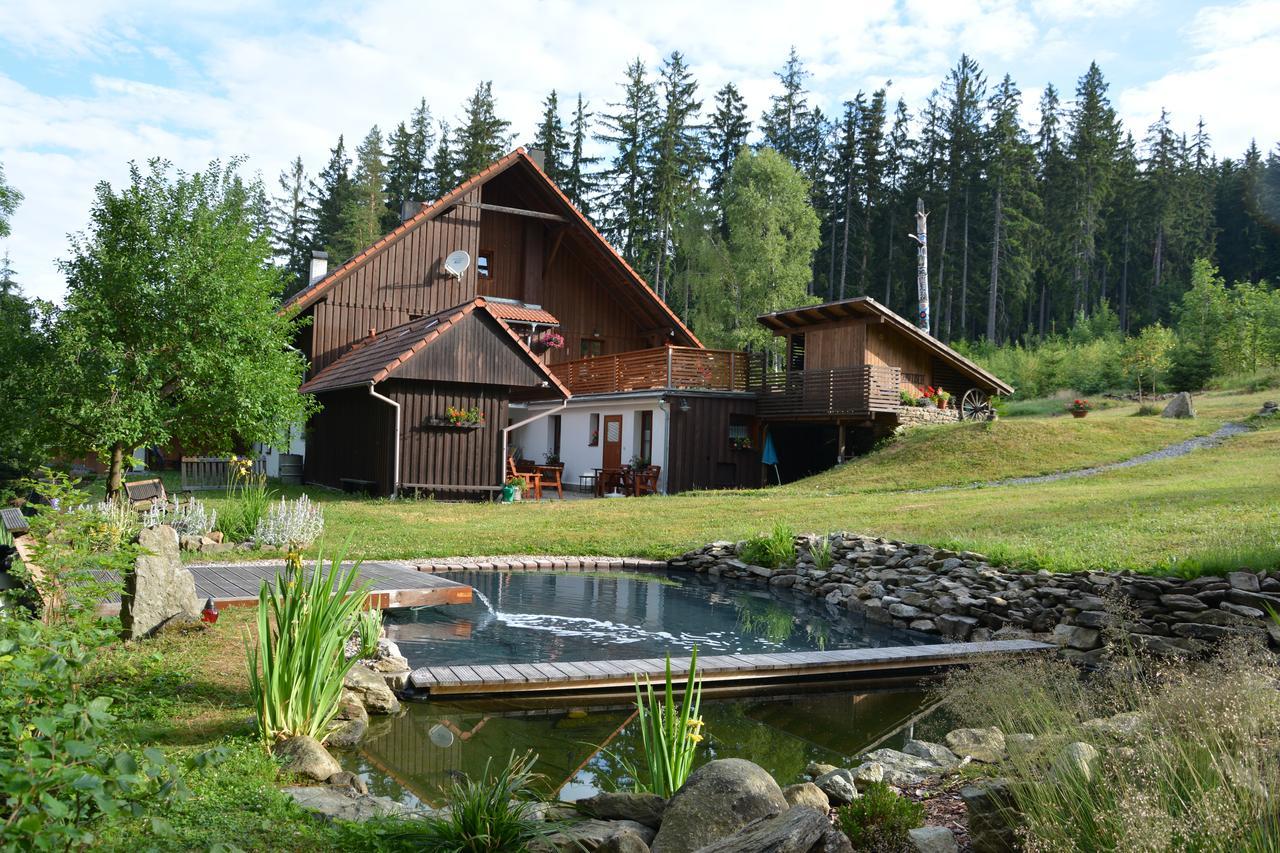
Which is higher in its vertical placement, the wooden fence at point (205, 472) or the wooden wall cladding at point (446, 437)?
the wooden wall cladding at point (446, 437)

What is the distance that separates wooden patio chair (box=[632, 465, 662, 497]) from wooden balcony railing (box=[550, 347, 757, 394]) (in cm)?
213

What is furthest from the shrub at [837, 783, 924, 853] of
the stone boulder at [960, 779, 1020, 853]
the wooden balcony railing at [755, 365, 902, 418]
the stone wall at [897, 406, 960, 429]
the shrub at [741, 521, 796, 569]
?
the stone wall at [897, 406, 960, 429]

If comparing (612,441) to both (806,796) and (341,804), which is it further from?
(341,804)

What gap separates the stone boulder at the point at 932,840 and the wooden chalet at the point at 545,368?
16.0 m

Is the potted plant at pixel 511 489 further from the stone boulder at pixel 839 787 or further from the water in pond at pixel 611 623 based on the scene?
the stone boulder at pixel 839 787

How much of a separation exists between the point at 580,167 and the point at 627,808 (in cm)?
4410

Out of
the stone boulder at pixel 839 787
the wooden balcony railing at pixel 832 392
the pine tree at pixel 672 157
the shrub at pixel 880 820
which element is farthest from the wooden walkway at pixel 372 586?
the pine tree at pixel 672 157

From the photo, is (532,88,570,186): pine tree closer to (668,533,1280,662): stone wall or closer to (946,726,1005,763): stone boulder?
(668,533,1280,662): stone wall

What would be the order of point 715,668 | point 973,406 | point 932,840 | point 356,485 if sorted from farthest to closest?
point 973,406
point 356,485
point 715,668
point 932,840

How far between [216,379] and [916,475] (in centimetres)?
1408

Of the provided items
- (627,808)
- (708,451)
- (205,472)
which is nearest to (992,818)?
(627,808)

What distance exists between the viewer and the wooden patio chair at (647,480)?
76.2 feet

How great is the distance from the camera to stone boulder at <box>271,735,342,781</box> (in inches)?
177

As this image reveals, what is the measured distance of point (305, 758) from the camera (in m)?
4.57
